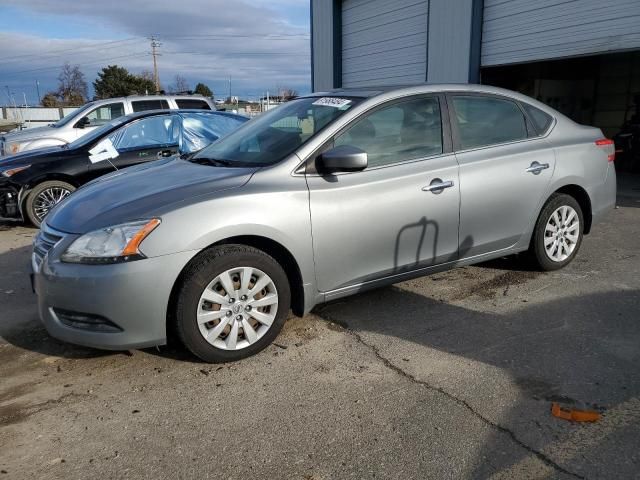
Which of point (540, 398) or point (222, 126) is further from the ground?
point (222, 126)

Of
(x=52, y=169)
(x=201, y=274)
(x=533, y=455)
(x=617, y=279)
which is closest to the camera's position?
(x=533, y=455)

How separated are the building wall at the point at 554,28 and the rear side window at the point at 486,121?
584 cm

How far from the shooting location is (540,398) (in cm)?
282

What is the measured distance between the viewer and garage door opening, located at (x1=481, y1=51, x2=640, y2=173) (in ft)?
50.5

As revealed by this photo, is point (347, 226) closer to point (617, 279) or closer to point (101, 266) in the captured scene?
point (101, 266)

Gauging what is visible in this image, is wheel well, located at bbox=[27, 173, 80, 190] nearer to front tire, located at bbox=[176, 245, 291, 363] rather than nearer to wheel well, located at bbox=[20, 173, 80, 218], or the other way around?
wheel well, located at bbox=[20, 173, 80, 218]

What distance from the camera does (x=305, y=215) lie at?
3334 mm

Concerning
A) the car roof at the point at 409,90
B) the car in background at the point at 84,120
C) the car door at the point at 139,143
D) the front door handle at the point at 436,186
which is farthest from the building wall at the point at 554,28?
the car door at the point at 139,143

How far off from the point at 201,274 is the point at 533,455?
1.94 metres

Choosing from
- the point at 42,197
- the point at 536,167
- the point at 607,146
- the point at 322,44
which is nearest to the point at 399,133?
the point at 536,167

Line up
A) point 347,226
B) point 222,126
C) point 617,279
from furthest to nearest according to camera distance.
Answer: point 222,126, point 617,279, point 347,226

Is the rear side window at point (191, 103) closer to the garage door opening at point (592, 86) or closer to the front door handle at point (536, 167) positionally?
the garage door opening at point (592, 86)

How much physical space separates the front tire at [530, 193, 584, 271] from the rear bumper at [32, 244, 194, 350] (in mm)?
3106

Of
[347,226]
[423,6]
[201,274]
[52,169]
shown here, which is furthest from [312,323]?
[423,6]
